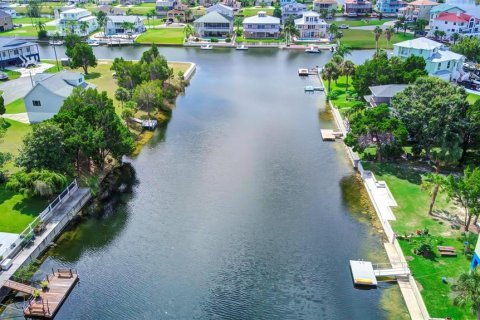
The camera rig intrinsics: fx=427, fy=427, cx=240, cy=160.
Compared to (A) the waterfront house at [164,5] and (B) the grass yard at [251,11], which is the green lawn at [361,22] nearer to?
(B) the grass yard at [251,11]

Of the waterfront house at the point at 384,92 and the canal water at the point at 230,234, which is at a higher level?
the waterfront house at the point at 384,92

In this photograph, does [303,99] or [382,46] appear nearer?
[303,99]

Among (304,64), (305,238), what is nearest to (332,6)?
(304,64)

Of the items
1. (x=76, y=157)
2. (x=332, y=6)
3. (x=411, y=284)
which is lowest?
(x=411, y=284)

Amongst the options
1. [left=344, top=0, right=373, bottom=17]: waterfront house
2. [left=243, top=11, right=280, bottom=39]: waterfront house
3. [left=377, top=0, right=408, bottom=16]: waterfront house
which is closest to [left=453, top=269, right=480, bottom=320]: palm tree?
[left=243, top=11, right=280, bottom=39]: waterfront house

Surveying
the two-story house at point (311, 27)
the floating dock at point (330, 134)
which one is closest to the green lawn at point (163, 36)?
the two-story house at point (311, 27)

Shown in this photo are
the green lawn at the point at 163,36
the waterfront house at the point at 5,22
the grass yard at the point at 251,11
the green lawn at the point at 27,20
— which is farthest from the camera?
the grass yard at the point at 251,11

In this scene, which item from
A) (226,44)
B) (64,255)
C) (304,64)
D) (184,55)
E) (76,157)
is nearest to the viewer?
(64,255)

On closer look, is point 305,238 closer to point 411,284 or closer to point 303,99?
point 411,284
